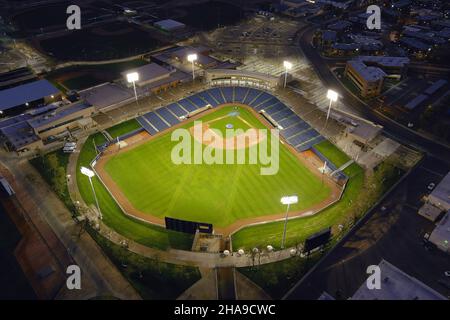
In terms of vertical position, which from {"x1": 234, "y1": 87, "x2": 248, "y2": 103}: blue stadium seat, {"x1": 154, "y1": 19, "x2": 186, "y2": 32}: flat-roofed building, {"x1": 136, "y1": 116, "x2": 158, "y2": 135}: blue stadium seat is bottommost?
{"x1": 136, "y1": 116, "x2": 158, "y2": 135}: blue stadium seat

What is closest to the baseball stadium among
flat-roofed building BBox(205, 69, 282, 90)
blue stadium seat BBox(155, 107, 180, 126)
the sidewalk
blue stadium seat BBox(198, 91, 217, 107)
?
blue stadium seat BBox(155, 107, 180, 126)

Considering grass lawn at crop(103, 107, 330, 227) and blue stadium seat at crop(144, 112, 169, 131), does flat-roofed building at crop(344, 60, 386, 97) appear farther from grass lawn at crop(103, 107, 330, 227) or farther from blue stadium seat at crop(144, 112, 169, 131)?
blue stadium seat at crop(144, 112, 169, 131)

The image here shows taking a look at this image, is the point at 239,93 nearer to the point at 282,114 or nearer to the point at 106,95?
the point at 282,114

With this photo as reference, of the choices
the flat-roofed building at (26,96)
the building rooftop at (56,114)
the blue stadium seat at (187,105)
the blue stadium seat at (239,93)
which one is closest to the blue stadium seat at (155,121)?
the blue stadium seat at (187,105)

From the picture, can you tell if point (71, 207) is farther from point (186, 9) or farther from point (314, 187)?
point (186, 9)

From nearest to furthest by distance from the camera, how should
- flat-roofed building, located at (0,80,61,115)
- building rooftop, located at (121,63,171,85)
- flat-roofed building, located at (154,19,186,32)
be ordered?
flat-roofed building, located at (0,80,61,115), building rooftop, located at (121,63,171,85), flat-roofed building, located at (154,19,186,32)

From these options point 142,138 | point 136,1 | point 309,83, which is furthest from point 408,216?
point 136,1
